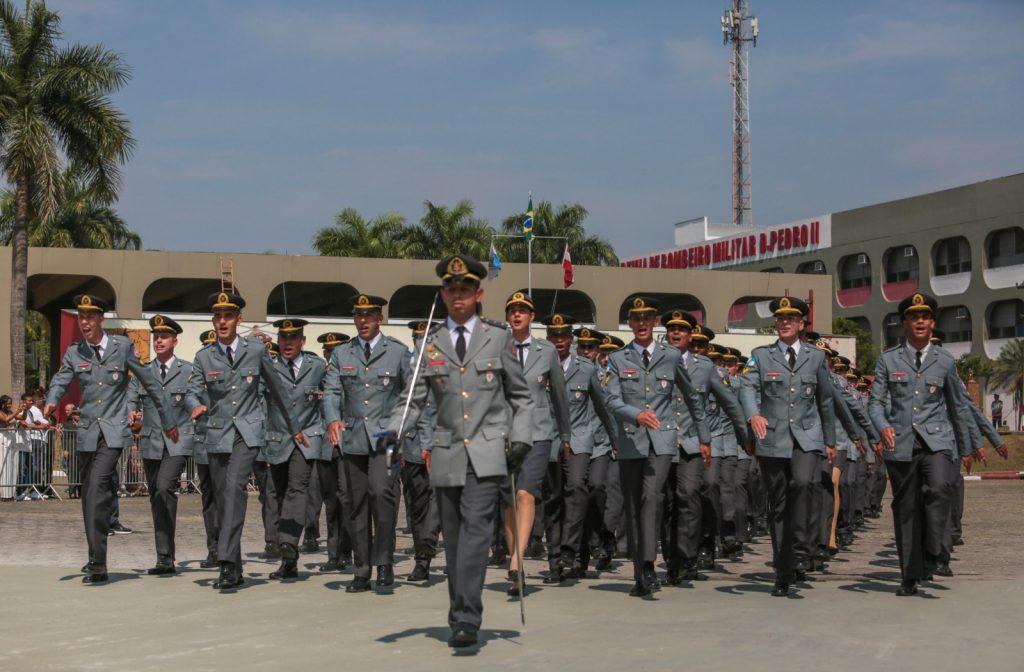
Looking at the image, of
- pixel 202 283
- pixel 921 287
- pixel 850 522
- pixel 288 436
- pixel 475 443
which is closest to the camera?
pixel 475 443

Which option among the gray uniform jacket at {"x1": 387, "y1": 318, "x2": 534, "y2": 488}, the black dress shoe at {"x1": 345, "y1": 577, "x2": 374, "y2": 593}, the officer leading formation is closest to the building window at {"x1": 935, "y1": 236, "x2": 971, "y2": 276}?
the officer leading formation

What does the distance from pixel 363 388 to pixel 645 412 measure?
8.26 ft

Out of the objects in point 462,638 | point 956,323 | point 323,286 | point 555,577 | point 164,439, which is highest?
point 323,286

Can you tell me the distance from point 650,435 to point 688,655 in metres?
3.36

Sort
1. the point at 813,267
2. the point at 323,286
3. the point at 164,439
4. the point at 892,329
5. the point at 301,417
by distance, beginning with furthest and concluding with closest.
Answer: the point at 813,267 → the point at 892,329 → the point at 323,286 → the point at 301,417 → the point at 164,439

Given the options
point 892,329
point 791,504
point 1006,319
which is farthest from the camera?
point 892,329

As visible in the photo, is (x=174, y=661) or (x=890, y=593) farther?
(x=890, y=593)

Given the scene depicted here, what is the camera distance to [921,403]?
10766 mm

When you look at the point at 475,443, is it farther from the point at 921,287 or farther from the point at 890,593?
the point at 921,287

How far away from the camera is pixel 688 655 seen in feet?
25.0

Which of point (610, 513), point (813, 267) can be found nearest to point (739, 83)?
point (813, 267)

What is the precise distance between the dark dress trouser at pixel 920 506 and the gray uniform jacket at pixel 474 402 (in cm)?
365

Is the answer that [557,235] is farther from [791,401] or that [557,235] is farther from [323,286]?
[791,401]

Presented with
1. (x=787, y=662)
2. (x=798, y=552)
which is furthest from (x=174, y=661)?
(x=798, y=552)
